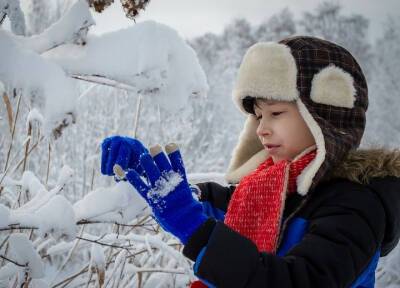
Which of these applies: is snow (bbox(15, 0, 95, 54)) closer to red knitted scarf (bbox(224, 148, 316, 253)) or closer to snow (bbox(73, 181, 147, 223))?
snow (bbox(73, 181, 147, 223))

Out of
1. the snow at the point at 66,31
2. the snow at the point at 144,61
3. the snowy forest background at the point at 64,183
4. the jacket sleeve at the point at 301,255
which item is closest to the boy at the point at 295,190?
the jacket sleeve at the point at 301,255

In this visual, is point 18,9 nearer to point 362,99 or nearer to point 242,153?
point 362,99

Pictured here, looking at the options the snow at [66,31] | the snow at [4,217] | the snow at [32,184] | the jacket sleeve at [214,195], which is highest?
the snow at [66,31]

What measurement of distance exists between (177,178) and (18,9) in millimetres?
501

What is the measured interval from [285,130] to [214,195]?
0.42 metres

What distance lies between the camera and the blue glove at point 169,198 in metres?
0.94

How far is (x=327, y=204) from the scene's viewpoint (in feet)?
3.55

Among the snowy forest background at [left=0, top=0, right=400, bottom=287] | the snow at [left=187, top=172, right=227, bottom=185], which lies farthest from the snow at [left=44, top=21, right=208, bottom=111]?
the snow at [left=187, top=172, right=227, bottom=185]

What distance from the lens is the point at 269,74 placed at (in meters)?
1.32

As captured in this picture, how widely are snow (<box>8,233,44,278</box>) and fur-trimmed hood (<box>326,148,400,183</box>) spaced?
33.2 inches

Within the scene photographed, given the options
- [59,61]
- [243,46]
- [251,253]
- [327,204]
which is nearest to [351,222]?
[327,204]

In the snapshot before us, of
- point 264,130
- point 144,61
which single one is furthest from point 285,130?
point 144,61

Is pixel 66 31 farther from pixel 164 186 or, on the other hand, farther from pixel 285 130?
pixel 285 130

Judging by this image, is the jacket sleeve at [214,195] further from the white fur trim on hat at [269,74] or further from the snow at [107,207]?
the snow at [107,207]
